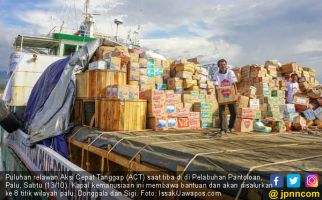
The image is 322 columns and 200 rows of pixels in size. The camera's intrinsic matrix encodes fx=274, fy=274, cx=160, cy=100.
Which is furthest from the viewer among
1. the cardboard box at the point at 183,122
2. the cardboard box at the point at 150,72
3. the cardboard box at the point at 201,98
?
the cardboard box at the point at 150,72

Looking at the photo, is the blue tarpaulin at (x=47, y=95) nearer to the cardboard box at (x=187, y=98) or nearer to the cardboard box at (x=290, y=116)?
the cardboard box at (x=187, y=98)

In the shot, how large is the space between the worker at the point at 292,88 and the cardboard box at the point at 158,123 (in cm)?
555

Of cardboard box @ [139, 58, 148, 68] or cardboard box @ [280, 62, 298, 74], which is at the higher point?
cardboard box @ [280, 62, 298, 74]

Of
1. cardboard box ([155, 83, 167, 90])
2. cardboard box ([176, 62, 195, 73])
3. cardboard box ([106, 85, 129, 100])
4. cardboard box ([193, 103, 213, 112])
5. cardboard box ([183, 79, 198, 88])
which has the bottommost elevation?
cardboard box ([193, 103, 213, 112])

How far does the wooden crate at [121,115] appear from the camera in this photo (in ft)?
21.4

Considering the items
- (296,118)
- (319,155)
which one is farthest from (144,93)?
(296,118)

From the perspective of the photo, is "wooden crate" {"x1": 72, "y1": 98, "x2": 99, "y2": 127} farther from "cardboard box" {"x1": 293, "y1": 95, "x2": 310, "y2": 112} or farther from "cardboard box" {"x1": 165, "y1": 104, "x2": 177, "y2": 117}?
"cardboard box" {"x1": 293, "y1": 95, "x2": 310, "y2": 112}

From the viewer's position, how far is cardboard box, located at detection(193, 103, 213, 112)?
25.8 feet

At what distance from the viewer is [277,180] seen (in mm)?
2697

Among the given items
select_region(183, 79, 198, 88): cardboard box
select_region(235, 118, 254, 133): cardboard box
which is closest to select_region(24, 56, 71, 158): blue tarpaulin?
select_region(183, 79, 198, 88): cardboard box

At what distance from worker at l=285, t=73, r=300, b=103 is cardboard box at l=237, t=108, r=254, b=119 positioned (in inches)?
141

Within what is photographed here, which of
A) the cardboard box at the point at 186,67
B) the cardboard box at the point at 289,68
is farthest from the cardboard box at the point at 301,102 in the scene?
the cardboard box at the point at 186,67

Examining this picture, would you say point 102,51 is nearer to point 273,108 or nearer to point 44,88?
point 44,88

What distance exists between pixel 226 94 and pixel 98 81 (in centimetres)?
327
